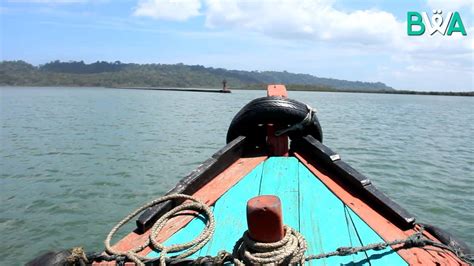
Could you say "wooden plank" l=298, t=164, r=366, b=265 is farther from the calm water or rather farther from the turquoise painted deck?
the calm water

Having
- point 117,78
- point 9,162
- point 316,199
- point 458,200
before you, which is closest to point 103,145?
point 9,162

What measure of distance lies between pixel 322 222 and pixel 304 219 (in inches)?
4.7

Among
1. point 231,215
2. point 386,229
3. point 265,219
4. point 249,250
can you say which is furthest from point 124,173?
point 265,219

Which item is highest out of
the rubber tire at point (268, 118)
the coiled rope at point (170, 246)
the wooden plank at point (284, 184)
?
the rubber tire at point (268, 118)

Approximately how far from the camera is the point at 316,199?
300 cm

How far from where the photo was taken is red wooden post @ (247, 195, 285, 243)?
1839mm

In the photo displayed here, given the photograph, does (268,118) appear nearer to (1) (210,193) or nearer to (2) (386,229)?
(1) (210,193)

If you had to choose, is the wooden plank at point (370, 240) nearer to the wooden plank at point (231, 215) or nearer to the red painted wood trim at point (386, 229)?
the red painted wood trim at point (386, 229)

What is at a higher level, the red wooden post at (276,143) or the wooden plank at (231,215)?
the red wooden post at (276,143)

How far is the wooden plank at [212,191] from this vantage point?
2488 millimetres

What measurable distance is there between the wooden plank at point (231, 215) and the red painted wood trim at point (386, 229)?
618mm

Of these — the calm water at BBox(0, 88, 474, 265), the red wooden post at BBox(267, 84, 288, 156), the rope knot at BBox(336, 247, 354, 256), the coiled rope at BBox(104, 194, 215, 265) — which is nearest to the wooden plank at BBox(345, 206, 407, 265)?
the rope knot at BBox(336, 247, 354, 256)

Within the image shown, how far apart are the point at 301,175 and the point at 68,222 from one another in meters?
4.14

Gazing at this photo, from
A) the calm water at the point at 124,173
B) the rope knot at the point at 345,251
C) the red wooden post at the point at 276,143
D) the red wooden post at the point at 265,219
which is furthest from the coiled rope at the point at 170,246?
the calm water at the point at 124,173
